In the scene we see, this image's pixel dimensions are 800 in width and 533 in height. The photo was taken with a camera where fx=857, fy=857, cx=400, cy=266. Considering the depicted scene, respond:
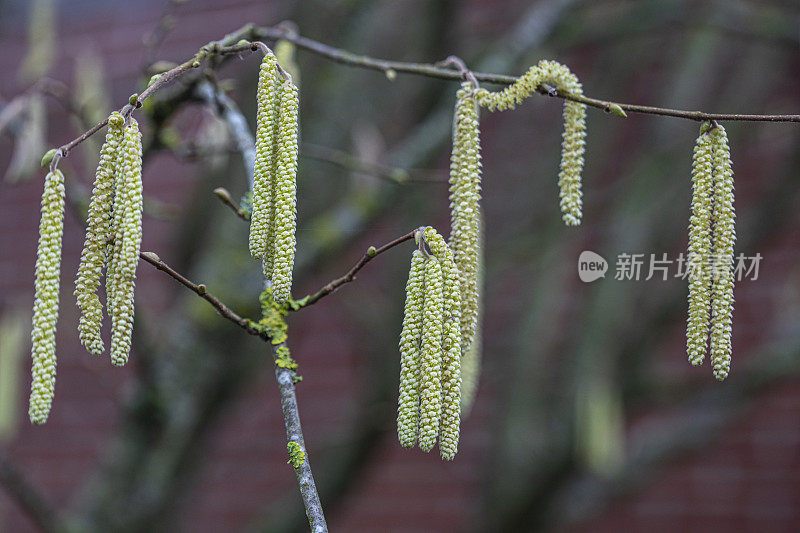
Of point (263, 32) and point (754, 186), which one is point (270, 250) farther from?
point (754, 186)

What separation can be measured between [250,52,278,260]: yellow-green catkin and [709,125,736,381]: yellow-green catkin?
41 cm

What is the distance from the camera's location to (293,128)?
71cm

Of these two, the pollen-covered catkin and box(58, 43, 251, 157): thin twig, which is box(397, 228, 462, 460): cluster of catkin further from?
box(58, 43, 251, 157): thin twig

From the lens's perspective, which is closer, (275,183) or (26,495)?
(275,183)

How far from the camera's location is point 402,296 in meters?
2.27

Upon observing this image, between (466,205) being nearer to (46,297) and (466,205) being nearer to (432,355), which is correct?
(432,355)

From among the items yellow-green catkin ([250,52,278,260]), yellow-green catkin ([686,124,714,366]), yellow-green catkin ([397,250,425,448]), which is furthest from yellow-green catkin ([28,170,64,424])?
yellow-green catkin ([686,124,714,366])

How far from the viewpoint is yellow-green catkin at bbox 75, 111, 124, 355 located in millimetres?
695

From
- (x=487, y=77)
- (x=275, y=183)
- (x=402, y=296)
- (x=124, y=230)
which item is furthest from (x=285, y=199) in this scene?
(x=402, y=296)

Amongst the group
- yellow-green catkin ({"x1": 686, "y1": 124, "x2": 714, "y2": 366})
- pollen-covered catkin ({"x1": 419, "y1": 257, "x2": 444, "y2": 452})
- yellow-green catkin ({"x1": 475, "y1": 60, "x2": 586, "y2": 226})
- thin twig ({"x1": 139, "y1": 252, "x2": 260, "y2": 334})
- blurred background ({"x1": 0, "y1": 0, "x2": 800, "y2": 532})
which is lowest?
pollen-covered catkin ({"x1": 419, "y1": 257, "x2": 444, "y2": 452})

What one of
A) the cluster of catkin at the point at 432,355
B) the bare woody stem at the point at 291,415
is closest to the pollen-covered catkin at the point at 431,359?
the cluster of catkin at the point at 432,355

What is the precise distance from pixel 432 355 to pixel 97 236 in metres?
0.29

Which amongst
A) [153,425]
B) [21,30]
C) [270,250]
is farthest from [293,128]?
[21,30]

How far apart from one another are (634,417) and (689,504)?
33 cm
